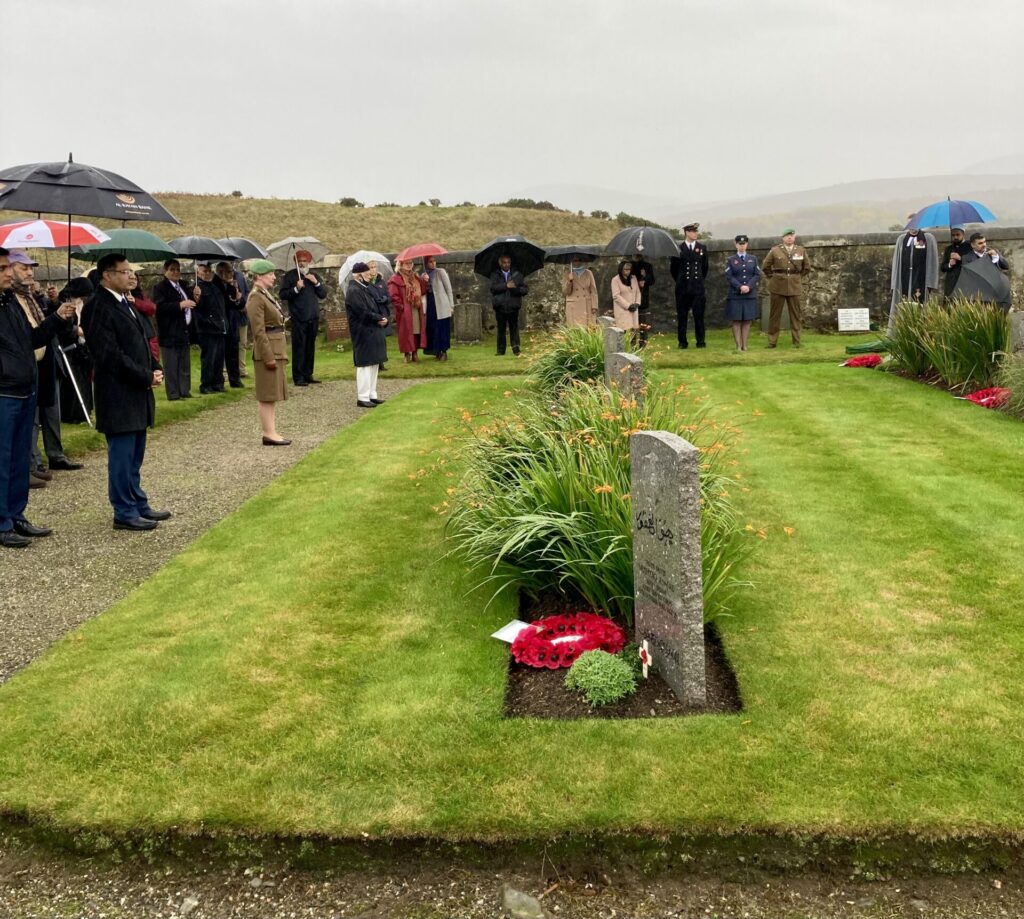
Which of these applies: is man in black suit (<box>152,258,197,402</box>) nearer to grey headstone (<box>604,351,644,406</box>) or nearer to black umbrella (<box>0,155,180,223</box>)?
black umbrella (<box>0,155,180,223</box>)

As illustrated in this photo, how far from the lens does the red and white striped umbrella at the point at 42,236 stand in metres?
9.20

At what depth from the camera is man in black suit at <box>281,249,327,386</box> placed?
14.6 metres

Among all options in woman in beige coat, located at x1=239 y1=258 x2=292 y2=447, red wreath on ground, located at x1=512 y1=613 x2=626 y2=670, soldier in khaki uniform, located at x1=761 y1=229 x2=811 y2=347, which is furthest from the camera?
soldier in khaki uniform, located at x1=761 y1=229 x2=811 y2=347

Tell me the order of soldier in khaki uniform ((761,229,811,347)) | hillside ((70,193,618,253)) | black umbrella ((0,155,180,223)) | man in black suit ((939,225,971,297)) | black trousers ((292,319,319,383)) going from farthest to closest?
hillside ((70,193,618,253))
soldier in khaki uniform ((761,229,811,347))
man in black suit ((939,225,971,297))
black trousers ((292,319,319,383))
black umbrella ((0,155,180,223))

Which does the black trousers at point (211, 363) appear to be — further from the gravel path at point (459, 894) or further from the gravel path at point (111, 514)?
the gravel path at point (459, 894)

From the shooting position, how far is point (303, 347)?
594 inches

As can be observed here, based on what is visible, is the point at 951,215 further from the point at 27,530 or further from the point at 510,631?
the point at 27,530

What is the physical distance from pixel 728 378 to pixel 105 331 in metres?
8.67

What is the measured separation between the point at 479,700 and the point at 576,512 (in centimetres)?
135

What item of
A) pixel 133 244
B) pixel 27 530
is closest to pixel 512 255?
pixel 133 244

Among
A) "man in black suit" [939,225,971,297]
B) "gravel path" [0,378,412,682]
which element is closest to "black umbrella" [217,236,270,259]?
"gravel path" [0,378,412,682]

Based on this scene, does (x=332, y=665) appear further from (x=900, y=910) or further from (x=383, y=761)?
(x=900, y=910)

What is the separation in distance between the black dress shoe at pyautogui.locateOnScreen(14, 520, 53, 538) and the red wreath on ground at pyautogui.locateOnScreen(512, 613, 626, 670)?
4.42 metres

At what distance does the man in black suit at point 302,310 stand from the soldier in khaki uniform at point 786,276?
7438 millimetres
